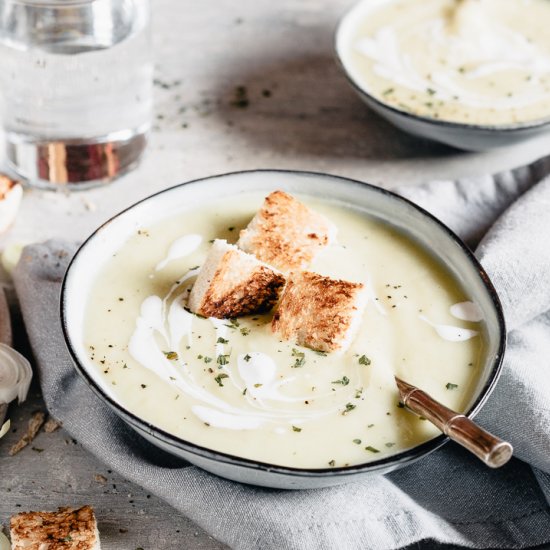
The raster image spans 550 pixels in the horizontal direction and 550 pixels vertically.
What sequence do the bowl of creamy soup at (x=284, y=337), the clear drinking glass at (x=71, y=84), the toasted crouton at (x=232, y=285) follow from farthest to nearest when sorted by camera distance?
the clear drinking glass at (x=71, y=84)
the toasted crouton at (x=232, y=285)
the bowl of creamy soup at (x=284, y=337)

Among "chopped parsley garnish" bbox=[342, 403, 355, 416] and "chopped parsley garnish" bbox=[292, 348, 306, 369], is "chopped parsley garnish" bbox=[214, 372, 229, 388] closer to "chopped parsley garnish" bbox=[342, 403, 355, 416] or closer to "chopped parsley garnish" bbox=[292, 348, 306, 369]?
"chopped parsley garnish" bbox=[292, 348, 306, 369]

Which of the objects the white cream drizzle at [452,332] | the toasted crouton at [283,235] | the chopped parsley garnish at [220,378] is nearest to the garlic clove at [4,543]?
the chopped parsley garnish at [220,378]

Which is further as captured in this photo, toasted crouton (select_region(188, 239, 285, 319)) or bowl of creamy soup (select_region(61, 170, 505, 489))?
toasted crouton (select_region(188, 239, 285, 319))

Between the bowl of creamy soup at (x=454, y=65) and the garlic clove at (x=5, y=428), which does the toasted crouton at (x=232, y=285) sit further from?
the bowl of creamy soup at (x=454, y=65)

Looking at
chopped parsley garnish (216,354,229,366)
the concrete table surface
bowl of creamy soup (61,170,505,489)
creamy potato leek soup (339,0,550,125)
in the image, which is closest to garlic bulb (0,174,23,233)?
the concrete table surface

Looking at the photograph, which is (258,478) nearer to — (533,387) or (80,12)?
(533,387)

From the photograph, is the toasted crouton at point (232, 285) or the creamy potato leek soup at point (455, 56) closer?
the toasted crouton at point (232, 285)

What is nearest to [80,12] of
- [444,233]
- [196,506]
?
[444,233]
